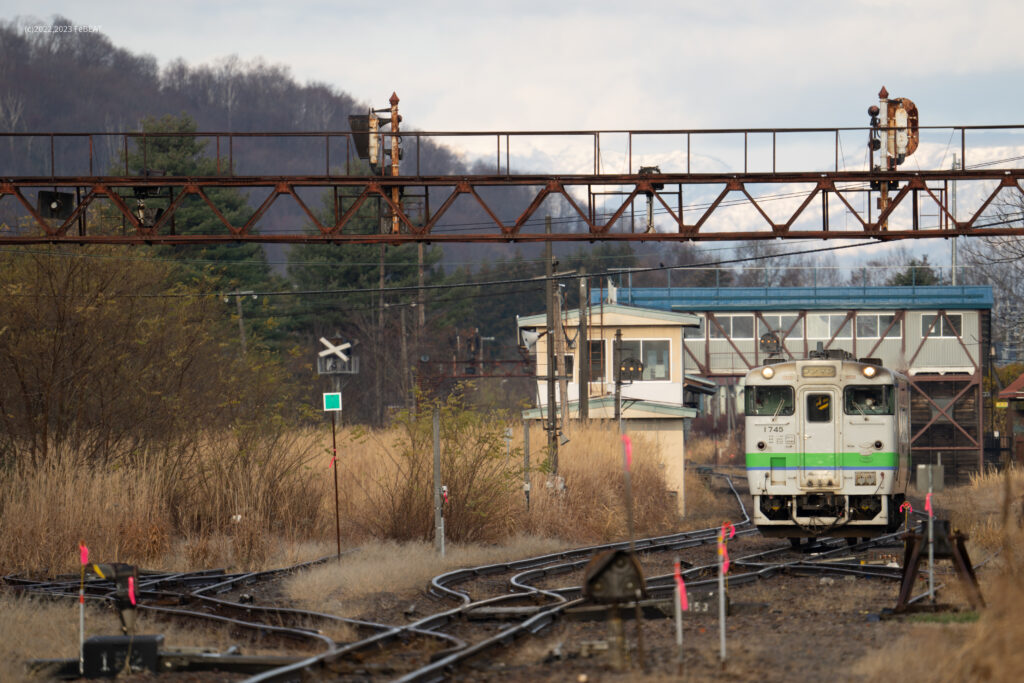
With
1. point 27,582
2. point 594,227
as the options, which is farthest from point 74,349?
point 594,227

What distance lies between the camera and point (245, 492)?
20812 mm

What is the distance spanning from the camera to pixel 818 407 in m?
20.7

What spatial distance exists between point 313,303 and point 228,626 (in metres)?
55.7

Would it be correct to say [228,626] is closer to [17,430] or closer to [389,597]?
[389,597]

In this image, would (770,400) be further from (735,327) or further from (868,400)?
(735,327)

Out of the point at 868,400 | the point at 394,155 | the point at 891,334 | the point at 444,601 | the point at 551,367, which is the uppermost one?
the point at 394,155

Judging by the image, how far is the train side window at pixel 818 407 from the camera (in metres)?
20.6

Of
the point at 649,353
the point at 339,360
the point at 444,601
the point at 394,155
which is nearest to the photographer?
the point at 444,601

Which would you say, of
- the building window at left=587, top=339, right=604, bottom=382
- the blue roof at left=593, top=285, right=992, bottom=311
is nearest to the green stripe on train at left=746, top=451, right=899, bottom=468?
the building window at left=587, top=339, right=604, bottom=382

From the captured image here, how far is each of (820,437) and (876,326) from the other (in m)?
40.0

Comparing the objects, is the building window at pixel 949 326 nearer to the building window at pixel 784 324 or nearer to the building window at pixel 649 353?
the building window at pixel 784 324

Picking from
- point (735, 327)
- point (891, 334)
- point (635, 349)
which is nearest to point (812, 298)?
point (735, 327)

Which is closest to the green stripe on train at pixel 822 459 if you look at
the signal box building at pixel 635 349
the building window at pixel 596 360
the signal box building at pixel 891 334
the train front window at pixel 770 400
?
the train front window at pixel 770 400

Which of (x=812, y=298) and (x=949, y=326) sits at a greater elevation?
(x=812, y=298)
